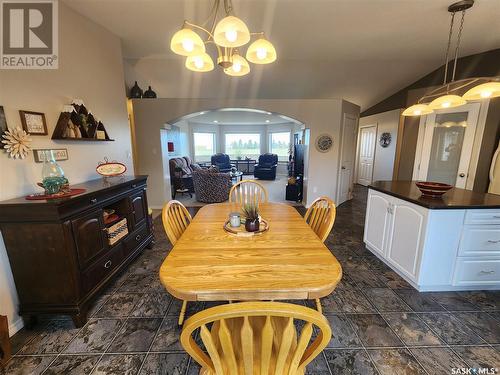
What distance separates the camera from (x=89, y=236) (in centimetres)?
175

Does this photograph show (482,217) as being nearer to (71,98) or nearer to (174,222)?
(174,222)

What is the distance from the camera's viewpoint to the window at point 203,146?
30.5 feet

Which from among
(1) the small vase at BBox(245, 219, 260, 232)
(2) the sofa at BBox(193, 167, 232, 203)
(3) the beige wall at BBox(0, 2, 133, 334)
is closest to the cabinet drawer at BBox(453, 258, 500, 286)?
(1) the small vase at BBox(245, 219, 260, 232)

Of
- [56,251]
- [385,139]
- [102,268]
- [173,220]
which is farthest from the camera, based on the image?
[385,139]

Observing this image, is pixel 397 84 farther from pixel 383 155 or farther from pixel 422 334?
pixel 422 334

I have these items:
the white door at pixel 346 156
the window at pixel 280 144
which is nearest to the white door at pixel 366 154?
the white door at pixel 346 156

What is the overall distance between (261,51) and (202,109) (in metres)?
3.26

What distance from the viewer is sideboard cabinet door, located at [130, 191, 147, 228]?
8.20 ft

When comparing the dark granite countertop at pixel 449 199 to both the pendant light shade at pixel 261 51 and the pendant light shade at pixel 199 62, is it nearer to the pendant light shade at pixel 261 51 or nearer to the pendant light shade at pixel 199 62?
the pendant light shade at pixel 261 51

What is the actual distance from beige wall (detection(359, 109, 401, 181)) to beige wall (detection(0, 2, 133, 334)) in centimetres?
634

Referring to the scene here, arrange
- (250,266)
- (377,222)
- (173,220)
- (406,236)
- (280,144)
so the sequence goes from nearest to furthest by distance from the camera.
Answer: (250,266) < (173,220) < (406,236) < (377,222) < (280,144)

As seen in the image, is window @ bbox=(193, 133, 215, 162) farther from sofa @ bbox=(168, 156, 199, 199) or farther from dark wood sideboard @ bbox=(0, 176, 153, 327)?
dark wood sideboard @ bbox=(0, 176, 153, 327)

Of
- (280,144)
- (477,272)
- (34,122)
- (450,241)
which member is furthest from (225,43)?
(280,144)

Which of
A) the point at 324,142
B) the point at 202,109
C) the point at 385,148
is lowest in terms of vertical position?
the point at 385,148
